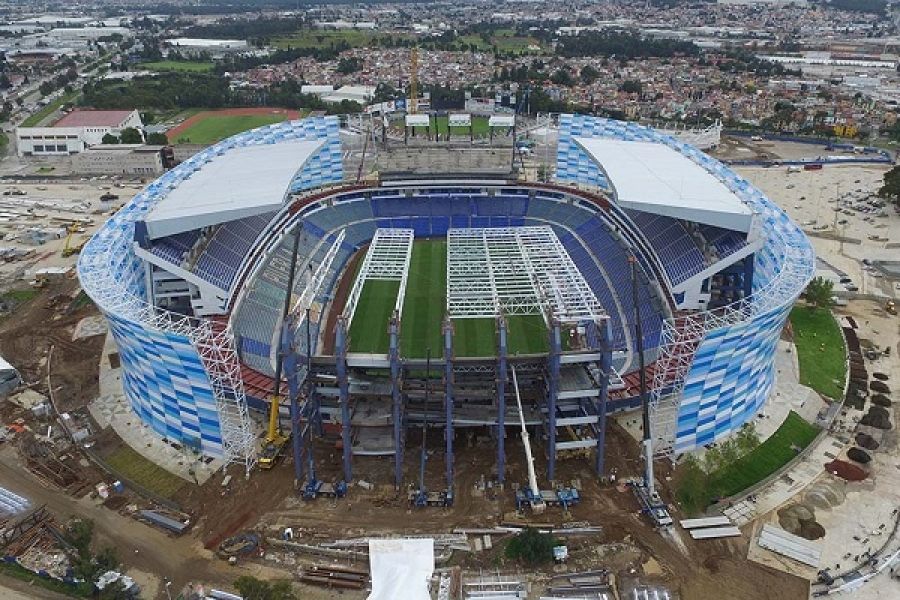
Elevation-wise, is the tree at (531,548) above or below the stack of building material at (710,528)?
above

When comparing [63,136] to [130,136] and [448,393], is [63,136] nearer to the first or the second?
[130,136]

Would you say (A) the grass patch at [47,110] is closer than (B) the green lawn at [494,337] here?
No

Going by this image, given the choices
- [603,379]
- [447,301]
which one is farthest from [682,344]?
[447,301]

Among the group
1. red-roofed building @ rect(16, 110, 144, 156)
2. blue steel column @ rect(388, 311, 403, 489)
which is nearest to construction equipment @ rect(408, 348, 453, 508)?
blue steel column @ rect(388, 311, 403, 489)

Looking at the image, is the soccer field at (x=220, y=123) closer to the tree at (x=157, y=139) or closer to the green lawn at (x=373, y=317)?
the tree at (x=157, y=139)

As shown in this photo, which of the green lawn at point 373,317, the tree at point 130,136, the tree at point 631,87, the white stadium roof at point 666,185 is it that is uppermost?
the white stadium roof at point 666,185

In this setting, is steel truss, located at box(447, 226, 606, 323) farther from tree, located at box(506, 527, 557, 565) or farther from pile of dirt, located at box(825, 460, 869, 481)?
pile of dirt, located at box(825, 460, 869, 481)

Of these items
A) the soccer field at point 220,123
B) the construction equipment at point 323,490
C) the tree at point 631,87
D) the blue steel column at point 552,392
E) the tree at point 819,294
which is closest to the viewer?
the blue steel column at point 552,392

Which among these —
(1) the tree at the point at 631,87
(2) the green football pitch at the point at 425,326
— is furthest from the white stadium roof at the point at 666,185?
(1) the tree at the point at 631,87
